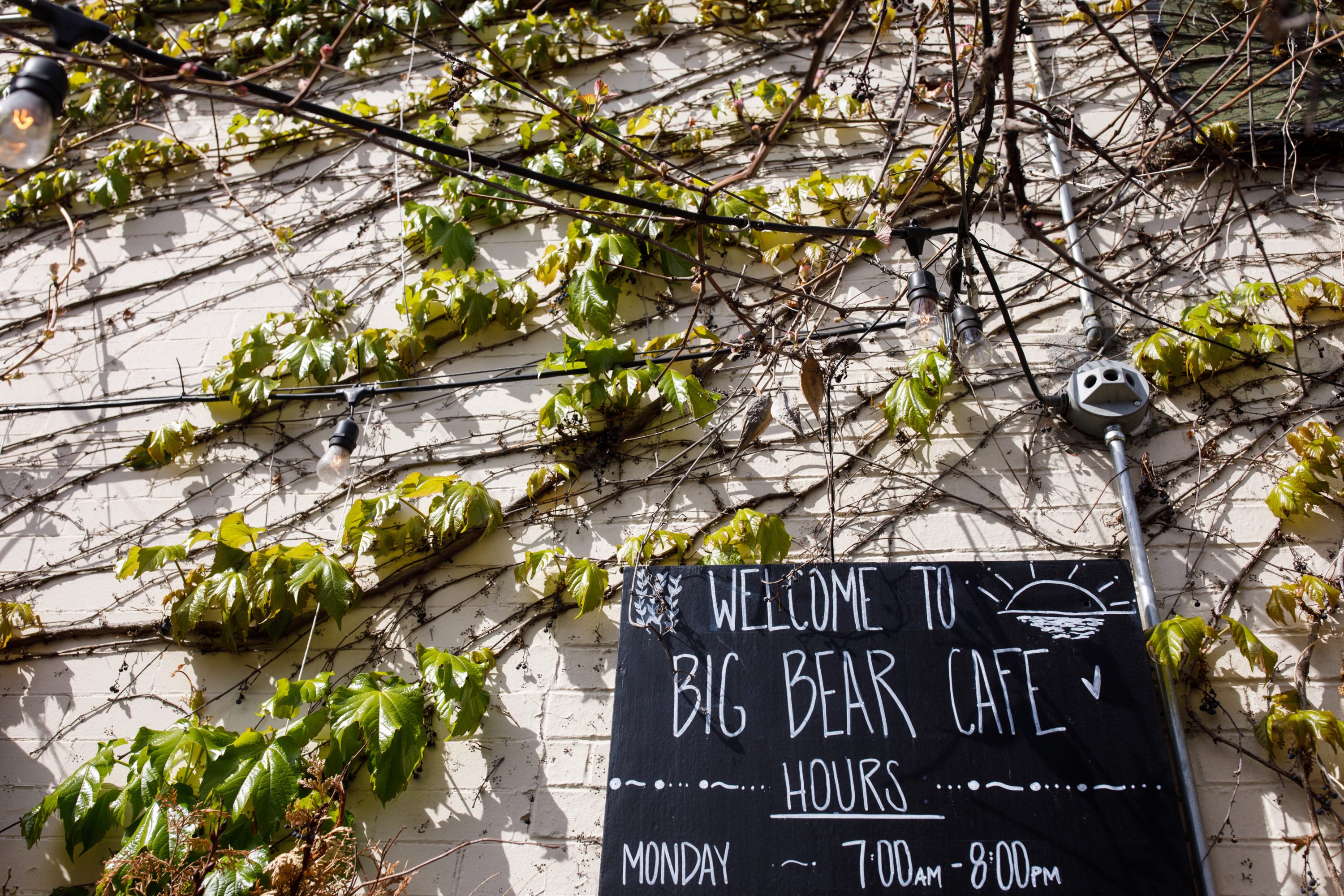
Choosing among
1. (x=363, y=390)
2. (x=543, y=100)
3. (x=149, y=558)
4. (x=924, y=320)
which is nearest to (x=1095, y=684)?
(x=924, y=320)

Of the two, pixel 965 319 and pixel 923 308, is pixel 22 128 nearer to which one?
pixel 923 308

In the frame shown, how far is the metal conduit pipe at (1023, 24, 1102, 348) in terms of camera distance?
2.98 meters

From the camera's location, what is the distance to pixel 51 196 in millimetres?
4246

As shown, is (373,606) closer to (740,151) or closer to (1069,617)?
(1069,617)

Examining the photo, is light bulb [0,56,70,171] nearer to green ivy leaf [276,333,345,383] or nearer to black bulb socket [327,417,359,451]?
black bulb socket [327,417,359,451]

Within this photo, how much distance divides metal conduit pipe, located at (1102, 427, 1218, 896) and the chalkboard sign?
0.07 meters

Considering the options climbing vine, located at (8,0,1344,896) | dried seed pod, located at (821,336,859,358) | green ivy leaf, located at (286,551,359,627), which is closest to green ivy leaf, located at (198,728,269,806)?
climbing vine, located at (8,0,1344,896)

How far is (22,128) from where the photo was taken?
6.25 feet

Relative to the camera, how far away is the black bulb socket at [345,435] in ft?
9.30

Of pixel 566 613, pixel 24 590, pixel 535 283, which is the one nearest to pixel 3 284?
pixel 24 590

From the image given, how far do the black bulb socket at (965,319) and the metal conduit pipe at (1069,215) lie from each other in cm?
40

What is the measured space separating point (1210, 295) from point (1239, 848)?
1753 millimetres

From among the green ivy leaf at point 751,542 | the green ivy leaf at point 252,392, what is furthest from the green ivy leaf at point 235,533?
the green ivy leaf at point 751,542

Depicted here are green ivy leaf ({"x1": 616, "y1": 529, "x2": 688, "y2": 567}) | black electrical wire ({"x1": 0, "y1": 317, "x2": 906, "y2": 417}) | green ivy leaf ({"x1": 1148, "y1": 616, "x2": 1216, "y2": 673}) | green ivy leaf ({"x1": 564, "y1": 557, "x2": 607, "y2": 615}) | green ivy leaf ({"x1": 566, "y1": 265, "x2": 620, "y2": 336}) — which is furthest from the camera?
green ivy leaf ({"x1": 566, "y1": 265, "x2": 620, "y2": 336})
